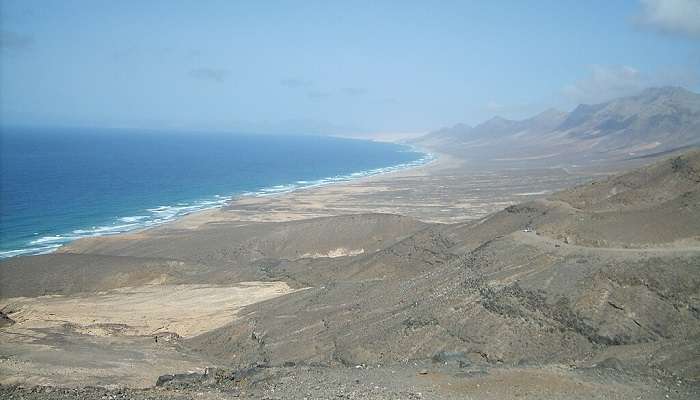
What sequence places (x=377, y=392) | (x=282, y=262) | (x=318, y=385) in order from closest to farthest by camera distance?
(x=377, y=392)
(x=318, y=385)
(x=282, y=262)

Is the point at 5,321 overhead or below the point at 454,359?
below

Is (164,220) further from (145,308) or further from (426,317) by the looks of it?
(426,317)

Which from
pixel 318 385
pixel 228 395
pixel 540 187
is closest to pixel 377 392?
pixel 318 385

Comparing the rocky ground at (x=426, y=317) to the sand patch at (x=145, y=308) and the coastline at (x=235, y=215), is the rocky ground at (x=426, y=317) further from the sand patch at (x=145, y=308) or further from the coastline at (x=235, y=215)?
the coastline at (x=235, y=215)

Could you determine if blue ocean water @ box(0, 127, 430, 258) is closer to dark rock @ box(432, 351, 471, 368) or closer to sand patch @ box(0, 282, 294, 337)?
sand patch @ box(0, 282, 294, 337)

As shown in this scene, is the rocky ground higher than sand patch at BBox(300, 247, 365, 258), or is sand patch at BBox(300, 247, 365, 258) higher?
the rocky ground

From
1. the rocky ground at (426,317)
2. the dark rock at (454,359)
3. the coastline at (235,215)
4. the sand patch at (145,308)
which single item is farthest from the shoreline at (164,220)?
the dark rock at (454,359)

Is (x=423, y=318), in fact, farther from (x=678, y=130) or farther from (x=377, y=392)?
(x=678, y=130)

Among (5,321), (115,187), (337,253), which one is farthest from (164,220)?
(5,321)

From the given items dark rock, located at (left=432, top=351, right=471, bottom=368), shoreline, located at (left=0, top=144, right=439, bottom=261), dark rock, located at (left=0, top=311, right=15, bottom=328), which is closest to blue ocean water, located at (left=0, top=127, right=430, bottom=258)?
shoreline, located at (left=0, top=144, right=439, bottom=261)
